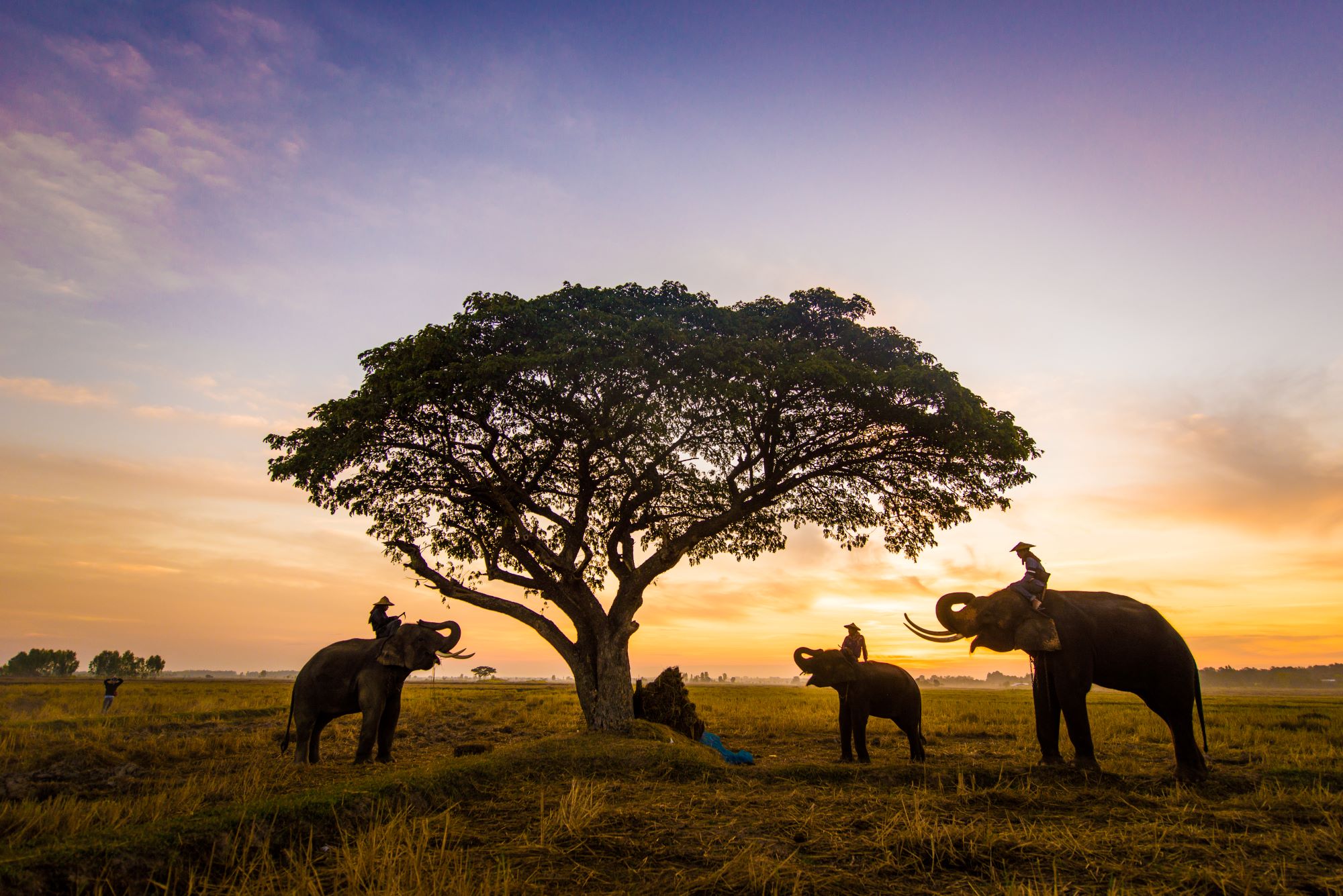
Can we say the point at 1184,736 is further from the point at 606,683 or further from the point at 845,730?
the point at 606,683

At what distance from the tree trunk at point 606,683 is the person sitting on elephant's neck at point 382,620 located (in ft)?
14.4

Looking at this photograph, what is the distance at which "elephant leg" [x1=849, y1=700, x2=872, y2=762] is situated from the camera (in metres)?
13.5

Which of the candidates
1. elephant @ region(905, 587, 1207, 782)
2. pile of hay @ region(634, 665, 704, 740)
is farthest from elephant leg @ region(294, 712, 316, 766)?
elephant @ region(905, 587, 1207, 782)

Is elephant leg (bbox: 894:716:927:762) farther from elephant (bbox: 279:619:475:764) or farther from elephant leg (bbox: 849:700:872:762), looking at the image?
elephant (bbox: 279:619:475:764)

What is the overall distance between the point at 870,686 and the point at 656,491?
726 cm

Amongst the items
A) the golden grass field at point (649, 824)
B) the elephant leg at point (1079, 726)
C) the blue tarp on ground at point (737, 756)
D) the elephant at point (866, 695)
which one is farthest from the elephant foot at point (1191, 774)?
the blue tarp on ground at point (737, 756)

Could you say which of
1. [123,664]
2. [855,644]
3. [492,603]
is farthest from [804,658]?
[123,664]

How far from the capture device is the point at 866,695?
46.5 feet

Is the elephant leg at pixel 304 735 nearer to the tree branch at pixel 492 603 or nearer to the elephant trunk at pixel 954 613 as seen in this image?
the tree branch at pixel 492 603

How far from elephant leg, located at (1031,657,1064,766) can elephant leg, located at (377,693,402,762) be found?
11.8m

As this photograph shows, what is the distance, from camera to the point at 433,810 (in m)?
8.16

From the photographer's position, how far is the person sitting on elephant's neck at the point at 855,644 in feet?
50.1

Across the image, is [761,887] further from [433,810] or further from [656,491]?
[656,491]

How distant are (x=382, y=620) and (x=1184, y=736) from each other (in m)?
15.5
